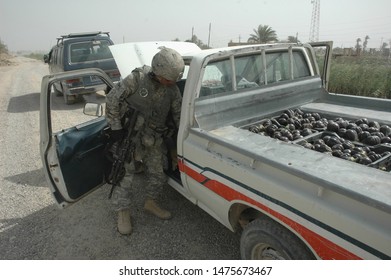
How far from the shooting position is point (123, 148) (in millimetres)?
3045

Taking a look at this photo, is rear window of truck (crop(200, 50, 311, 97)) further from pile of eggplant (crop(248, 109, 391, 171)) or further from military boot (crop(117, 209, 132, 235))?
military boot (crop(117, 209, 132, 235))

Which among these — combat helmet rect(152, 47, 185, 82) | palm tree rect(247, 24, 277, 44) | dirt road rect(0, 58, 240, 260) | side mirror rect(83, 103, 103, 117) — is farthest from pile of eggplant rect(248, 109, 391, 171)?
palm tree rect(247, 24, 277, 44)

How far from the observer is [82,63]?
911 cm

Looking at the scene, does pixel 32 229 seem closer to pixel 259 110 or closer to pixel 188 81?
pixel 188 81

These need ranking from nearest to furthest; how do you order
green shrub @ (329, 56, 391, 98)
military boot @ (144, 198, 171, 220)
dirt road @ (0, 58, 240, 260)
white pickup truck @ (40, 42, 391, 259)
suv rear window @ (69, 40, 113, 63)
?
1. white pickup truck @ (40, 42, 391, 259)
2. dirt road @ (0, 58, 240, 260)
3. military boot @ (144, 198, 171, 220)
4. green shrub @ (329, 56, 391, 98)
5. suv rear window @ (69, 40, 113, 63)

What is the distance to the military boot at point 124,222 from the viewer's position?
3148 mm

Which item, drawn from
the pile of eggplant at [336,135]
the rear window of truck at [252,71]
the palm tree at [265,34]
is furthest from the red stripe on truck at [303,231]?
the palm tree at [265,34]

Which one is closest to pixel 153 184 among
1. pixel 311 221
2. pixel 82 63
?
pixel 311 221

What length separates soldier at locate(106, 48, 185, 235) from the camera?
113 inches

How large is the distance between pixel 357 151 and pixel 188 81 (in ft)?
5.04

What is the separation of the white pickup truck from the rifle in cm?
21

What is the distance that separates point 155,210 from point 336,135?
6.89ft

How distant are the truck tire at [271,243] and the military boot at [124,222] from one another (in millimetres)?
1382

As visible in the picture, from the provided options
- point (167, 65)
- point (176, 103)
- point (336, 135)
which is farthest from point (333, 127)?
point (167, 65)
